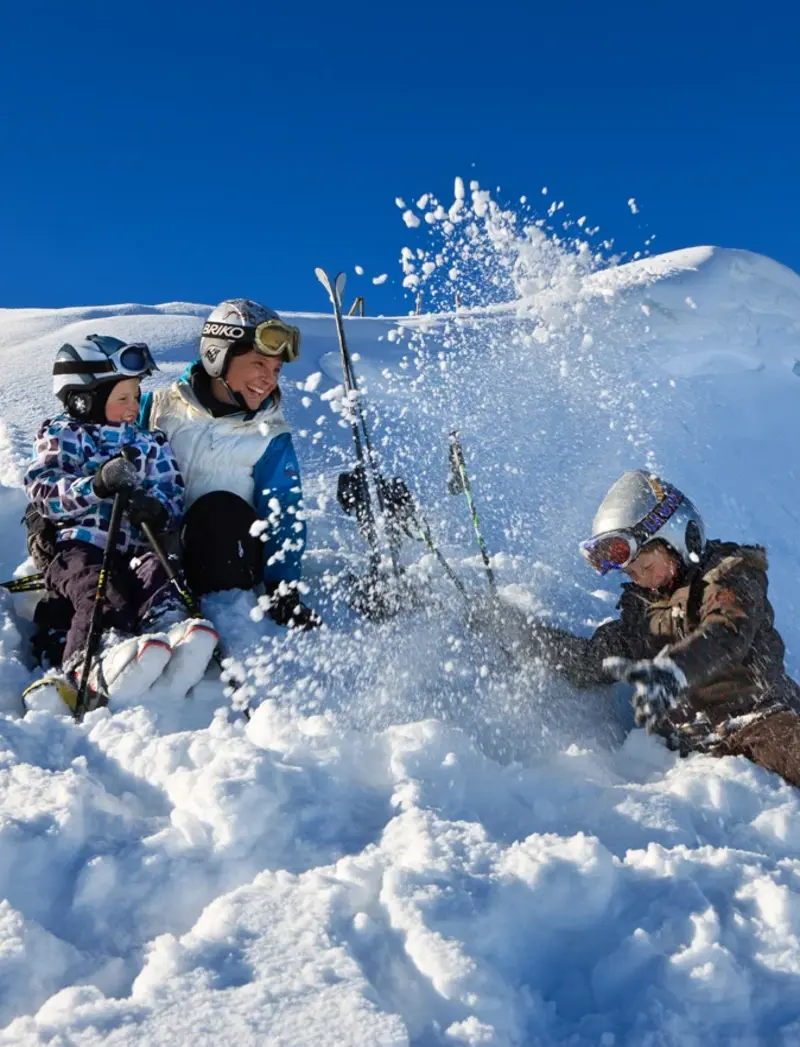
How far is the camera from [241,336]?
13.4ft

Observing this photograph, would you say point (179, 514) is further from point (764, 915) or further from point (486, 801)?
point (764, 915)

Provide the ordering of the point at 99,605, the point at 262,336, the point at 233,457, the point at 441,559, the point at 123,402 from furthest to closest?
the point at 441,559
the point at 233,457
the point at 262,336
the point at 123,402
the point at 99,605

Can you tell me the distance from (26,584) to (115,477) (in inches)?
33.8

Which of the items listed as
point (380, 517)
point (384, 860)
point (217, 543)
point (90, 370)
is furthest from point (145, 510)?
point (384, 860)

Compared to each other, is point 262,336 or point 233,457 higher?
point 262,336

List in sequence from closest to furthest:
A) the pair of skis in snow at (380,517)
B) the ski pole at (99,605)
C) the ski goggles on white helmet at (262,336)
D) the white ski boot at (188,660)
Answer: the ski pole at (99,605) < the white ski boot at (188,660) < the ski goggles on white helmet at (262,336) < the pair of skis in snow at (380,517)

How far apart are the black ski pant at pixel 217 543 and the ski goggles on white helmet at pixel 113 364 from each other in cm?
70

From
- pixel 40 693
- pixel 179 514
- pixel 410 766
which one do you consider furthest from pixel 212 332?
pixel 410 766

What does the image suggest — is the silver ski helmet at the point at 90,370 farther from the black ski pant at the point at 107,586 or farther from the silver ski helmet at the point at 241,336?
the black ski pant at the point at 107,586

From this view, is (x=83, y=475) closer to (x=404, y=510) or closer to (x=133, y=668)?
(x=133, y=668)

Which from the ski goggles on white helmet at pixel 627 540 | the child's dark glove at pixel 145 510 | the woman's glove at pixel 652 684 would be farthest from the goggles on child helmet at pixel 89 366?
the woman's glove at pixel 652 684

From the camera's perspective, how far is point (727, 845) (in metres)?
2.52

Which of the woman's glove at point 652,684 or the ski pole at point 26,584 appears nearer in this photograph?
the woman's glove at point 652,684

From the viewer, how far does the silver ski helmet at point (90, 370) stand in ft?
12.6
